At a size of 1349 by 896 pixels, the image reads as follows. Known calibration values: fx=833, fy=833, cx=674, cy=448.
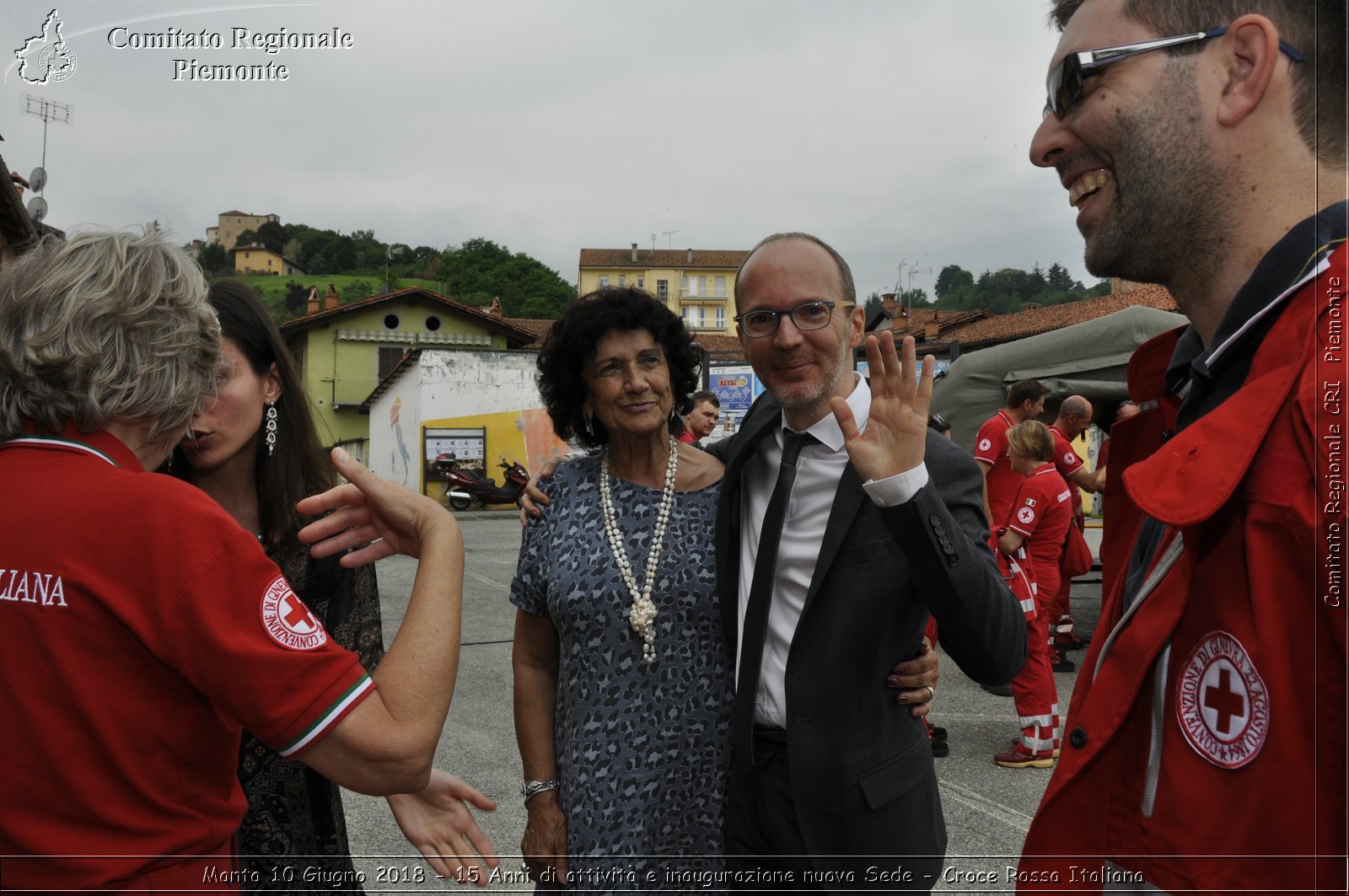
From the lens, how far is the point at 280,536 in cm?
221

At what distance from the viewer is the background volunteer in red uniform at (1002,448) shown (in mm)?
6488

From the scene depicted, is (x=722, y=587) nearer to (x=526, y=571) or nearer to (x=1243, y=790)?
(x=526, y=571)

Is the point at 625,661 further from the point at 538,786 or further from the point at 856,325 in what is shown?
the point at 856,325

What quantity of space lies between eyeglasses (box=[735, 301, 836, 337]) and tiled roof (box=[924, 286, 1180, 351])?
74.1 ft

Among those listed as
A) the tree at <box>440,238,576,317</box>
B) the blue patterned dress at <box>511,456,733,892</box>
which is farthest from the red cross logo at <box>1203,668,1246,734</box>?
the tree at <box>440,238,576,317</box>

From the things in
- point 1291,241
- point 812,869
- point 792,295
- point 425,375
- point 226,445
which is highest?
point 425,375

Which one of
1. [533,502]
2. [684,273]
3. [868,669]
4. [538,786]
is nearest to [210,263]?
[533,502]

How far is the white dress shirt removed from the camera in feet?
6.73

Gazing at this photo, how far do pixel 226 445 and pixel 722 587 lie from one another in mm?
1361

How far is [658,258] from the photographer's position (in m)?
84.8

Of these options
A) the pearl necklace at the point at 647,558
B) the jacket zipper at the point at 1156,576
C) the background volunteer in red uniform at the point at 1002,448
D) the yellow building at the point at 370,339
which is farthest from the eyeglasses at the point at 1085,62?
the yellow building at the point at 370,339

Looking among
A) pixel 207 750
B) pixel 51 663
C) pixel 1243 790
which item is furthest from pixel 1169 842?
pixel 51 663

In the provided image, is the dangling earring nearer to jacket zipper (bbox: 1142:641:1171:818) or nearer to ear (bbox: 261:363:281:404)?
ear (bbox: 261:363:281:404)

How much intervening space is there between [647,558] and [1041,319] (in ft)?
106
